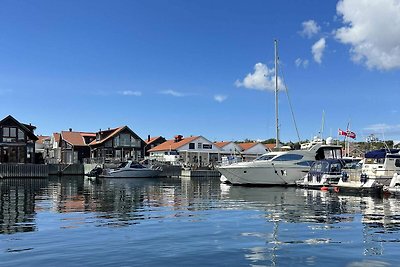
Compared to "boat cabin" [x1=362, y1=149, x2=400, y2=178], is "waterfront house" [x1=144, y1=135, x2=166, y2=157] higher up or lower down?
higher up

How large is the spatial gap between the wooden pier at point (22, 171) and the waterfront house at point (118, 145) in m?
22.0

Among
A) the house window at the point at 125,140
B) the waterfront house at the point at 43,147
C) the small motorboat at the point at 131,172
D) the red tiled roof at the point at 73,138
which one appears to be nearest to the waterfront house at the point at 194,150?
the house window at the point at 125,140

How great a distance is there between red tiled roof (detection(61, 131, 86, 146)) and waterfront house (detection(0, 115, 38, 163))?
17.9 metres

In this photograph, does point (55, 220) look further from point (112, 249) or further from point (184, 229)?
point (112, 249)

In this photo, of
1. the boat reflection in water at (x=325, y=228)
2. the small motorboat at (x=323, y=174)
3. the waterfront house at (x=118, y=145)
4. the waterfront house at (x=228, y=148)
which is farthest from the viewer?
the waterfront house at (x=228, y=148)

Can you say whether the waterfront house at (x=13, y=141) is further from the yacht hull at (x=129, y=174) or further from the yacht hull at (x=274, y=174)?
the yacht hull at (x=274, y=174)

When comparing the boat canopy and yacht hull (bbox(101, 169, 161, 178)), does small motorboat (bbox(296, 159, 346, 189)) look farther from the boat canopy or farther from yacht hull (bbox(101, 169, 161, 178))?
yacht hull (bbox(101, 169, 161, 178))

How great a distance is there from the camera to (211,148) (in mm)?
90250

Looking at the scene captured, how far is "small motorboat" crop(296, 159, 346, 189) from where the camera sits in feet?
119

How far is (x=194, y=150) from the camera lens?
88312mm

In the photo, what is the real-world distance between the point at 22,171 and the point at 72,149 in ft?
87.8

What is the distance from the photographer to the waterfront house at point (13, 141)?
225 feet

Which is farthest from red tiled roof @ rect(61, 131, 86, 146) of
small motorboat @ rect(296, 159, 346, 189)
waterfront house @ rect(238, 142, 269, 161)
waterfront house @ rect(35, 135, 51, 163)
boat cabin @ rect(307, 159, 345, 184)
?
boat cabin @ rect(307, 159, 345, 184)

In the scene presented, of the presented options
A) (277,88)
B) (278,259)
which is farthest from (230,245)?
(277,88)
